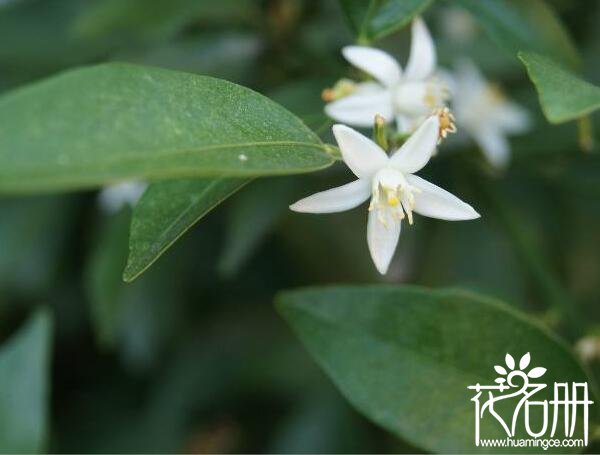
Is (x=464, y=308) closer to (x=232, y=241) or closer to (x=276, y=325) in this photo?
(x=232, y=241)

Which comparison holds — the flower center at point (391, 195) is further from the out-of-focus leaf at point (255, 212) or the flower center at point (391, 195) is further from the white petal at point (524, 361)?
the out-of-focus leaf at point (255, 212)

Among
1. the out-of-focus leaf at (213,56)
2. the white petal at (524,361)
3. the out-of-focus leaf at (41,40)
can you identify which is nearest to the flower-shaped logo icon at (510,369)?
the white petal at (524,361)

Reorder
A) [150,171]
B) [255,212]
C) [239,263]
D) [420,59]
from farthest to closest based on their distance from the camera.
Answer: [239,263]
[255,212]
[420,59]
[150,171]

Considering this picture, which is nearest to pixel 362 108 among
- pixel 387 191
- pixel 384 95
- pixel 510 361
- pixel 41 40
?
pixel 384 95

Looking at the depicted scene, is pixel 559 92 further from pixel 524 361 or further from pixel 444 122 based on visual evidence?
pixel 524 361

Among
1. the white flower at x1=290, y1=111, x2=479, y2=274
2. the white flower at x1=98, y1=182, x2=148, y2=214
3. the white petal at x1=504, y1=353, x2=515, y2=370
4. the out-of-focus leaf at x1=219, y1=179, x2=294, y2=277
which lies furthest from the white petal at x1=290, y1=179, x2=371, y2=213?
the white flower at x1=98, y1=182, x2=148, y2=214

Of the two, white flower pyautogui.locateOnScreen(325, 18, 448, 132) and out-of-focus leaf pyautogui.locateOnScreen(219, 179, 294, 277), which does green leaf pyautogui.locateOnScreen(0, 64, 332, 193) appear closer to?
white flower pyautogui.locateOnScreen(325, 18, 448, 132)
